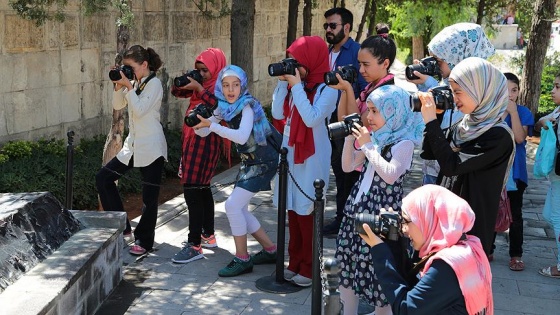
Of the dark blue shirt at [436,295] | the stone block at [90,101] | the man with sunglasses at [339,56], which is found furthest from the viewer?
the stone block at [90,101]

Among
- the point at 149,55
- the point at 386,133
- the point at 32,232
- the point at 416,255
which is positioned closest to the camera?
the point at 416,255

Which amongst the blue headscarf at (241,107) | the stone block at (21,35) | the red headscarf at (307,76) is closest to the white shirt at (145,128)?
the blue headscarf at (241,107)

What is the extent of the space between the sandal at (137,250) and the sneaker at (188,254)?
32 cm

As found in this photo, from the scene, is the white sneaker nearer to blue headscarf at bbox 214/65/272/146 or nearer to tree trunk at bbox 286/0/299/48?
blue headscarf at bbox 214/65/272/146

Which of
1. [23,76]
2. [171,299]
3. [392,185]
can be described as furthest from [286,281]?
[23,76]

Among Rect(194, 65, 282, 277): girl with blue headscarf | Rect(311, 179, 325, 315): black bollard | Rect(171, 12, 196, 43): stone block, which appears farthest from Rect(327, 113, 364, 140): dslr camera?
Rect(171, 12, 196, 43): stone block

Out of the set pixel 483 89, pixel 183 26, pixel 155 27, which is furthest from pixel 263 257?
pixel 183 26

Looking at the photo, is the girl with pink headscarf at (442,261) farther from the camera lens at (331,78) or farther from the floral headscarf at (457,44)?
the floral headscarf at (457,44)

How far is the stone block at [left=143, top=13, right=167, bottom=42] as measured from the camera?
35.7ft

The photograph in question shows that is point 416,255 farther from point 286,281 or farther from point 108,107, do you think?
point 108,107

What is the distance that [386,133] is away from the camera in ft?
14.8

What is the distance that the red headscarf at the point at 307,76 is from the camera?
554 cm

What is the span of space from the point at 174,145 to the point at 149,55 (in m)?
3.97

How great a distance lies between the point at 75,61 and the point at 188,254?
4.01m
